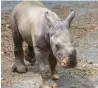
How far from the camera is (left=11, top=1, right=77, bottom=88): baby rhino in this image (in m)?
5.70

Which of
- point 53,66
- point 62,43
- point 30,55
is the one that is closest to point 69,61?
point 62,43

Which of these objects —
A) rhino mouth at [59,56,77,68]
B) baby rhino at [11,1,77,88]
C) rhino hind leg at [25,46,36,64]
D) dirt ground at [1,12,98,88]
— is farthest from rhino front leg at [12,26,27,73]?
rhino mouth at [59,56,77,68]

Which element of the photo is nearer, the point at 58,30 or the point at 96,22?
the point at 58,30

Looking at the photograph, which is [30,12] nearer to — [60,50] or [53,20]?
[53,20]

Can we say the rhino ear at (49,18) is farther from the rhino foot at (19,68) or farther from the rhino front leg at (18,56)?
the rhino foot at (19,68)

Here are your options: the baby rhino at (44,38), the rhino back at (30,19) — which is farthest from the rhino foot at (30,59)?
the rhino back at (30,19)

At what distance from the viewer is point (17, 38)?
23.8ft

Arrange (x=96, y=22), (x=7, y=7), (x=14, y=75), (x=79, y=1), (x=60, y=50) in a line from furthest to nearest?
(x=79, y=1)
(x=7, y=7)
(x=96, y=22)
(x=14, y=75)
(x=60, y=50)

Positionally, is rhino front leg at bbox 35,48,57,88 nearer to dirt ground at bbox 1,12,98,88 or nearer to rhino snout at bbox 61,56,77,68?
dirt ground at bbox 1,12,98,88

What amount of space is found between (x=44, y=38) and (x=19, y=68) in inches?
47.8

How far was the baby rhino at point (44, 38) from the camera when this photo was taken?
570 cm

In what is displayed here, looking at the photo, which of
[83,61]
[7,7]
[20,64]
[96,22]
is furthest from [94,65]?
[7,7]

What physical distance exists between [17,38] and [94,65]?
5.32ft

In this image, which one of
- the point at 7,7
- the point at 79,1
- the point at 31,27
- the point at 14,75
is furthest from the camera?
the point at 79,1
